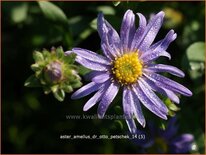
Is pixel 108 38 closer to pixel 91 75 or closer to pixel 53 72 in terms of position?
pixel 91 75

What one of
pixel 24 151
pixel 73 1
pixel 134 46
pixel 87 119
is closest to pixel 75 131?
pixel 87 119

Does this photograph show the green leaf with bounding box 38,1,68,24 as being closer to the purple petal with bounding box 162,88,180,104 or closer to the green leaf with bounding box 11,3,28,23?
the green leaf with bounding box 11,3,28,23

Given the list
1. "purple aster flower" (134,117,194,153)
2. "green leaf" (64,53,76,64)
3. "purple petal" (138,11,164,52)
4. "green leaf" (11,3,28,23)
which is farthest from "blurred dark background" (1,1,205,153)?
"green leaf" (64,53,76,64)

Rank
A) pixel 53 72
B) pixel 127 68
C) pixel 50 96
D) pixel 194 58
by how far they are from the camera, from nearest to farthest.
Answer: pixel 53 72 → pixel 127 68 → pixel 194 58 → pixel 50 96

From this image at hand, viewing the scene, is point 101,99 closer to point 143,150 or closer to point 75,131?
point 143,150

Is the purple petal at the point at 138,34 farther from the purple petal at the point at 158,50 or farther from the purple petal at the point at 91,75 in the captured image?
the purple petal at the point at 91,75

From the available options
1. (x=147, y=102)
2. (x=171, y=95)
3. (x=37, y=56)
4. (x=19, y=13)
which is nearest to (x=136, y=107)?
(x=147, y=102)

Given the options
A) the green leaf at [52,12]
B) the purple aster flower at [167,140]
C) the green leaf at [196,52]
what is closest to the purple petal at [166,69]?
the green leaf at [196,52]
